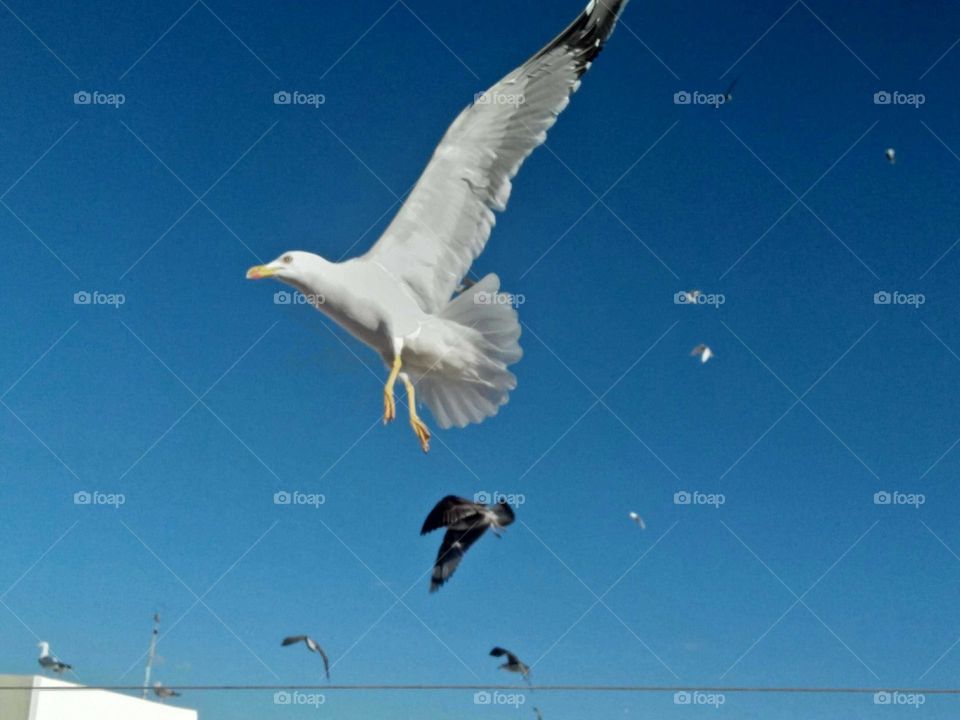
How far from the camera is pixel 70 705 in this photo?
464 inches

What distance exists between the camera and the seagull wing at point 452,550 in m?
5.03

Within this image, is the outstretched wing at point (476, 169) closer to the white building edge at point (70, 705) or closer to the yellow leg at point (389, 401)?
the yellow leg at point (389, 401)

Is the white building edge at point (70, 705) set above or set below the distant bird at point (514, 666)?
above

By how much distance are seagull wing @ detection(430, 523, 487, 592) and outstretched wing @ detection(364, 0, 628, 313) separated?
0.94m

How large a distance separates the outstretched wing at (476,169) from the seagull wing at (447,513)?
0.84 m

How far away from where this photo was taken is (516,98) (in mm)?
4949

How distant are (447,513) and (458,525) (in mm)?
69

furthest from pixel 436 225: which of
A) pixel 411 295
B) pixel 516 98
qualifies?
pixel 516 98

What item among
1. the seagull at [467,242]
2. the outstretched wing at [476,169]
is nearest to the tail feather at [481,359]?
the seagull at [467,242]

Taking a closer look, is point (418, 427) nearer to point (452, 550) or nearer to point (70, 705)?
point (452, 550)

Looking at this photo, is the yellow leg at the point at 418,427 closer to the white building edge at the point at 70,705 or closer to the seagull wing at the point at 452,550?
the seagull wing at the point at 452,550

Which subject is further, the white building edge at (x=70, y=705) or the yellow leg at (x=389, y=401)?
the white building edge at (x=70, y=705)

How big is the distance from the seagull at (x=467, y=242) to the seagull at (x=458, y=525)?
0.40 m

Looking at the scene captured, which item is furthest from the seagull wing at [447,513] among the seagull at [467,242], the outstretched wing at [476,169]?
the outstretched wing at [476,169]
